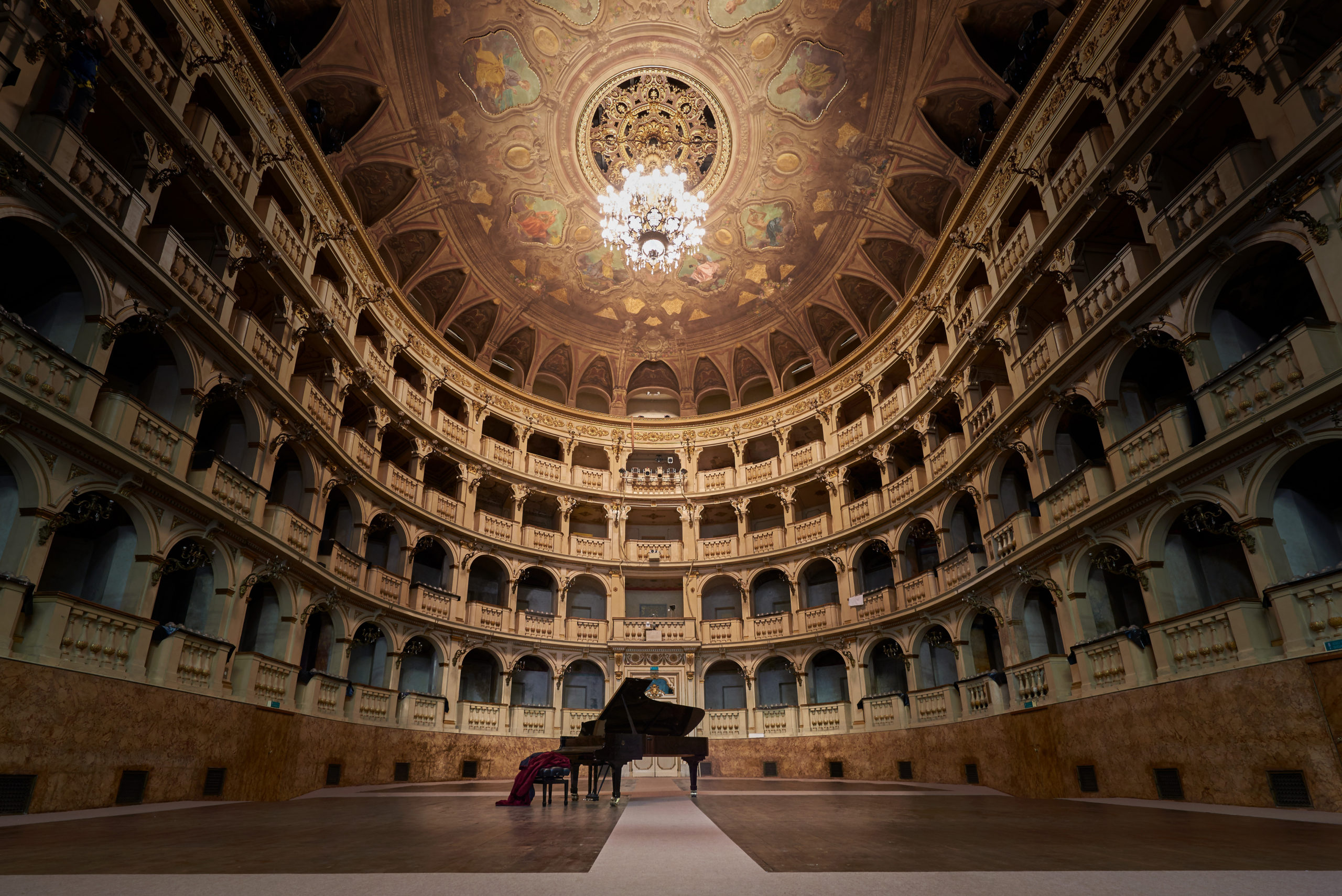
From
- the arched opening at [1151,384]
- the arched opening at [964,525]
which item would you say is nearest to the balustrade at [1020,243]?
the arched opening at [1151,384]

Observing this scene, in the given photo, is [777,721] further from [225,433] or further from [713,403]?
[225,433]

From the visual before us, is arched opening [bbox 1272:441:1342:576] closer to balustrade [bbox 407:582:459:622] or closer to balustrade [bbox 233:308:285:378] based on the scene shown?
balustrade [bbox 233:308:285:378]

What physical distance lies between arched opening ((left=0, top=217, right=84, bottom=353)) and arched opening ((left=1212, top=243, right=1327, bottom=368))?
1794 centimetres

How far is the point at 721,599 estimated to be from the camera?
1101 inches

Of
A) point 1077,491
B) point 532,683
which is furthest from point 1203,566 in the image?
point 532,683

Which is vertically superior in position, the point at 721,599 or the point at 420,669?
the point at 721,599

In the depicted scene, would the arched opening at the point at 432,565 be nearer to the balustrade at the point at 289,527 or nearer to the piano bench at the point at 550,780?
the balustrade at the point at 289,527

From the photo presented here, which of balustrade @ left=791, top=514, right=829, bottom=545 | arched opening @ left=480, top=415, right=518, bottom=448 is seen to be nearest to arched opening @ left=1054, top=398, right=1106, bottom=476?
balustrade @ left=791, top=514, right=829, bottom=545

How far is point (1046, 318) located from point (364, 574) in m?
19.1

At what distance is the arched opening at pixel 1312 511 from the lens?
9.66 meters

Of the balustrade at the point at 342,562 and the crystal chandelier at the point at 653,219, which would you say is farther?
the crystal chandelier at the point at 653,219

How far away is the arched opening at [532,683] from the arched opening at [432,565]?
13.8 feet

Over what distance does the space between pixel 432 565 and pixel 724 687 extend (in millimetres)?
12137

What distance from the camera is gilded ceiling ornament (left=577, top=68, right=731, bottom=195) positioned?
21109 mm
